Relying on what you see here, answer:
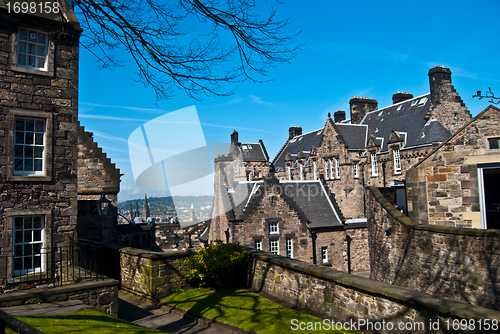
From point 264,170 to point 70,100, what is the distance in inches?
2002

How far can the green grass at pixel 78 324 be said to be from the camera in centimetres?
620

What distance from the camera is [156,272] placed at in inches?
433

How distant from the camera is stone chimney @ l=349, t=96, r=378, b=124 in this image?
45.8m

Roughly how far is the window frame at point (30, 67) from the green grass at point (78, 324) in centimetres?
746

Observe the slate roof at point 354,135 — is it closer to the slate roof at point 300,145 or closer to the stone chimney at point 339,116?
the slate roof at point 300,145

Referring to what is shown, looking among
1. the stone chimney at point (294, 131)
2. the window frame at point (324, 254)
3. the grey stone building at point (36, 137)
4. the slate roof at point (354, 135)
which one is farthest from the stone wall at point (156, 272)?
the stone chimney at point (294, 131)

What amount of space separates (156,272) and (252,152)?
2038 inches

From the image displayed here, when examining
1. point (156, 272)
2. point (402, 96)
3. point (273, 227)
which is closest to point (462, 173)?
point (156, 272)

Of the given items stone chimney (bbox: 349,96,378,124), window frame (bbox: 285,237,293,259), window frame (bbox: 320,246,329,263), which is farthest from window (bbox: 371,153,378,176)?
window frame (bbox: 285,237,293,259)

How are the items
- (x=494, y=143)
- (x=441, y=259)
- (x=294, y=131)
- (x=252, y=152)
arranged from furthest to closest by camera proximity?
(x=294, y=131) < (x=252, y=152) < (x=494, y=143) < (x=441, y=259)

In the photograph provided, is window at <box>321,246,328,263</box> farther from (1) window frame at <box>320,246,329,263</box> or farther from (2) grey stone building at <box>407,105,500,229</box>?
(2) grey stone building at <box>407,105,500,229</box>

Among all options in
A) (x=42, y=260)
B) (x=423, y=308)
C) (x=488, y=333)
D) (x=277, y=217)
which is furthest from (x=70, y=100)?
(x=277, y=217)

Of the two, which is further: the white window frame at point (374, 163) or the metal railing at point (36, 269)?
the white window frame at point (374, 163)

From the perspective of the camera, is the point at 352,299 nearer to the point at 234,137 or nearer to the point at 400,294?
the point at 400,294
